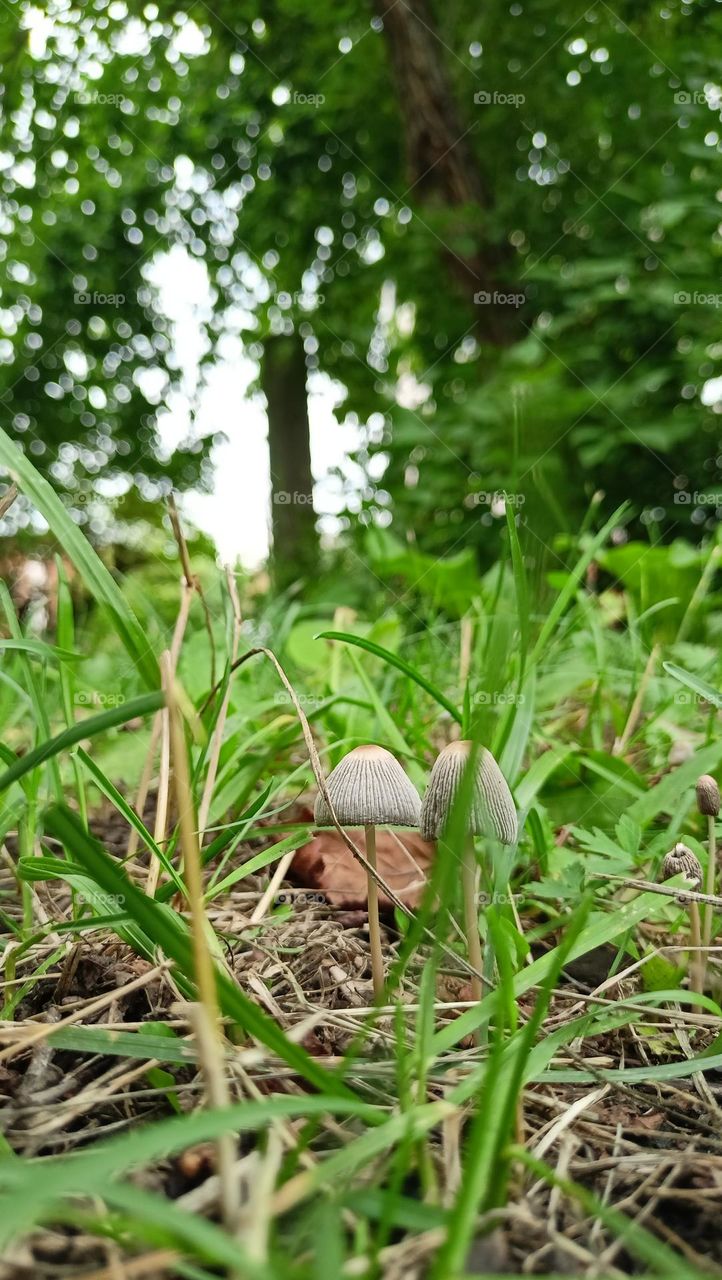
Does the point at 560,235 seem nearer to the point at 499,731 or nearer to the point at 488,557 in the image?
the point at 488,557

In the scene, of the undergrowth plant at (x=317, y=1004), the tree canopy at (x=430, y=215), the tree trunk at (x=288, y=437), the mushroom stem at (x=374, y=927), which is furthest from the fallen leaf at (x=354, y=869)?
the tree trunk at (x=288, y=437)

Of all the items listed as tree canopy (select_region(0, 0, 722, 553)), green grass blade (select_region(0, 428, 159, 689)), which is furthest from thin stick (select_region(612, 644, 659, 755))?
tree canopy (select_region(0, 0, 722, 553))

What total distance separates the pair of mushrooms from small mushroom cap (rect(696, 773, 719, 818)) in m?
0.27

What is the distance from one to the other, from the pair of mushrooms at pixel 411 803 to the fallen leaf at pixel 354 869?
0.31m

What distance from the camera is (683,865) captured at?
1.05 meters

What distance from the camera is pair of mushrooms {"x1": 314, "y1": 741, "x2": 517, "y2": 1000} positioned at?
3.01 feet

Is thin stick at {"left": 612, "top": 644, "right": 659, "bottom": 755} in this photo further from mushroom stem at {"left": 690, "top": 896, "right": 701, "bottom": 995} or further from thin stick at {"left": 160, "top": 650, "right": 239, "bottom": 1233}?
thin stick at {"left": 160, "top": 650, "right": 239, "bottom": 1233}

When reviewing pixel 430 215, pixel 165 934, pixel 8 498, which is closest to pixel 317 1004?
pixel 165 934

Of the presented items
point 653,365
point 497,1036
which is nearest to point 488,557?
point 653,365

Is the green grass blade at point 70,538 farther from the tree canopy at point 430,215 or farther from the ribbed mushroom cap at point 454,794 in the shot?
the tree canopy at point 430,215

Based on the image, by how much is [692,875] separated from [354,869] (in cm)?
48

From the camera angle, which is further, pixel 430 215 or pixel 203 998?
pixel 430 215

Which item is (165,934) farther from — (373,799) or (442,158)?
(442,158)

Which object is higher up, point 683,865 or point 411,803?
point 411,803
